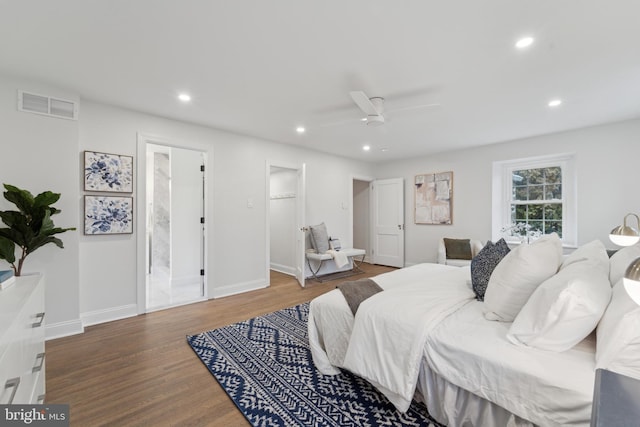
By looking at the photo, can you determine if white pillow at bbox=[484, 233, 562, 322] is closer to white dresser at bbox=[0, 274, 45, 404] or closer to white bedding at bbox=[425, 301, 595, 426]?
white bedding at bbox=[425, 301, 595, 426]

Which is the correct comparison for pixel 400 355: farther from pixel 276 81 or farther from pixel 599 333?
pixel 276 81

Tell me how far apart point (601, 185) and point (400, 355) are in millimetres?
4242

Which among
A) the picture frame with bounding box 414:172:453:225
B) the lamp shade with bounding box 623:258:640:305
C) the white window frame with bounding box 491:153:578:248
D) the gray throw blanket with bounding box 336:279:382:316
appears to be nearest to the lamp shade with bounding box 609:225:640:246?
the lamp shade with bounding box 623:258:640:305

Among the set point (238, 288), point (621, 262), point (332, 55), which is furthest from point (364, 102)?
point (238, 288)

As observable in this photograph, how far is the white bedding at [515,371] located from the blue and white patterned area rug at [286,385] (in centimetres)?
49

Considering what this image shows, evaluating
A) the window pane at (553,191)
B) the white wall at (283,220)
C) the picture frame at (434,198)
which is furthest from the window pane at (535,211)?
the white wall at (283,220)

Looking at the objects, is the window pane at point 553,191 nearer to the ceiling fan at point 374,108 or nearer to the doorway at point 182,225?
the ceiling fan at point 374,108

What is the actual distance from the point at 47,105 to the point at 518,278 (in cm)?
420

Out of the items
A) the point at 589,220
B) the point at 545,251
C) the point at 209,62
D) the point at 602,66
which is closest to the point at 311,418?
the point at 545,251

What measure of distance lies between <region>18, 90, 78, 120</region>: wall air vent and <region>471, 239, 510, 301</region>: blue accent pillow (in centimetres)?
399

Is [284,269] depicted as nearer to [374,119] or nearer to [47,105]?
[374,119]

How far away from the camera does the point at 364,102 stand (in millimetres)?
2623

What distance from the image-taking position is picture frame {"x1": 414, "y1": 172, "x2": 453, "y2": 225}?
5.49m

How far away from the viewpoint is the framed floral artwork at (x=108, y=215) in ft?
10.0
